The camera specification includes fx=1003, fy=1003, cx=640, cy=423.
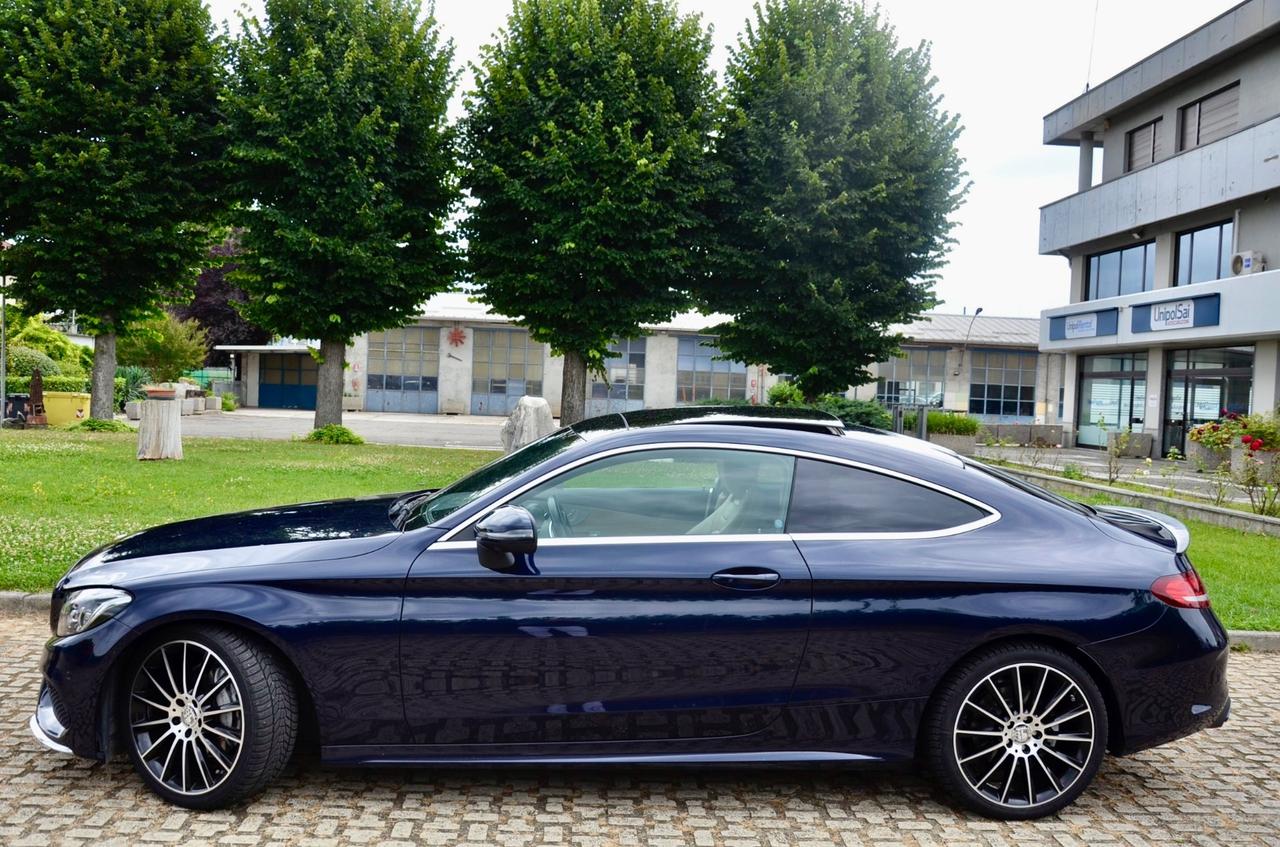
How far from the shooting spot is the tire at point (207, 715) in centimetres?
380

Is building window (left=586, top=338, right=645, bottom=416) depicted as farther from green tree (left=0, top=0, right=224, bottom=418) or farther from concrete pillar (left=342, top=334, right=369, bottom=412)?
green tree (left=0, top=0, right=224, bottom=418)

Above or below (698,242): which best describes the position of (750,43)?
above

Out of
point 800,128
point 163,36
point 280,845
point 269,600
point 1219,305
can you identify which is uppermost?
point 163,36

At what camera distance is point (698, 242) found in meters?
23.3

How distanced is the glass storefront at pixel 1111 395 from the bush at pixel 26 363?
1322 inches

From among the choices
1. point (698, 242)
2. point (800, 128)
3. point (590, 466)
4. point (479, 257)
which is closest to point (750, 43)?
point (800, 128)

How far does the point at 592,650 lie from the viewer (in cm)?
381

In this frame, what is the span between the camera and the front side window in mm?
4043

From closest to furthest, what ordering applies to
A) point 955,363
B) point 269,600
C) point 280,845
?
point 280,845 < point 269,600 < point 955,363

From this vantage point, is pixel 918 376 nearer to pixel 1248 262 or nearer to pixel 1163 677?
pixel 1248 262

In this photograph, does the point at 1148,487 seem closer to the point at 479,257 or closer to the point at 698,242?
the point at 698,242

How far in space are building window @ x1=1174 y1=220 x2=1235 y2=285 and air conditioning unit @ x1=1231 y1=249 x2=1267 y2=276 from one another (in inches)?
42.2

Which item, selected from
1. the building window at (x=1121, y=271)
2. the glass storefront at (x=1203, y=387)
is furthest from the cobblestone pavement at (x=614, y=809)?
the building window at (x=1121, y=271)

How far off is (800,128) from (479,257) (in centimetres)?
791
